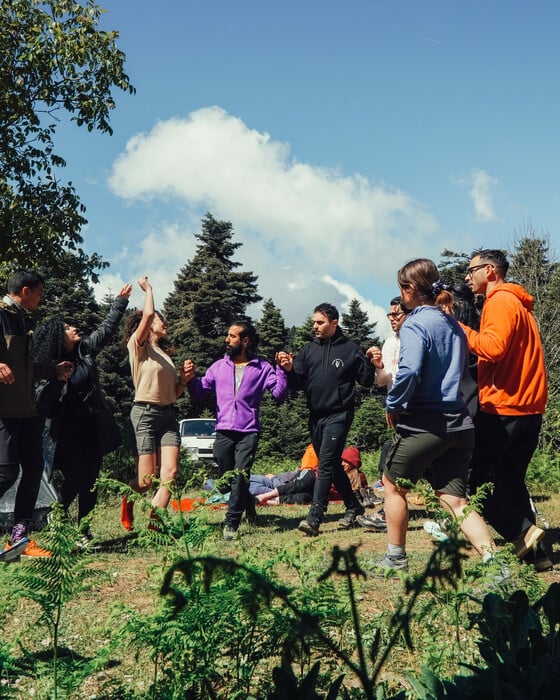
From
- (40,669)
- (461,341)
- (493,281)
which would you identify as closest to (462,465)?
(461,341)

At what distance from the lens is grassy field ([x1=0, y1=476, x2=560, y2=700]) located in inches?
74.3

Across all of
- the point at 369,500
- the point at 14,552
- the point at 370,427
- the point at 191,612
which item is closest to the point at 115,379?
the point at 370,427

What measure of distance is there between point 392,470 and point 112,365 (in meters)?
40.9

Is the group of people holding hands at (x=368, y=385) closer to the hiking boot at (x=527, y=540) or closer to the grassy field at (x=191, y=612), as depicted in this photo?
the hiking boot at (x=527, y=540)

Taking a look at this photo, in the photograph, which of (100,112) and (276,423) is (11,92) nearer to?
(100,112)

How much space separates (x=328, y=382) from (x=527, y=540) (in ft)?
8.79

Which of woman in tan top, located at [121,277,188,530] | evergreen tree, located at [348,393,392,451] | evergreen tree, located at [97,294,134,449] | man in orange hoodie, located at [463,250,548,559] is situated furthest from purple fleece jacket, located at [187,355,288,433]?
evergreen tree, located at [97,294,134,449]

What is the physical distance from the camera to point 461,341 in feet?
15.2

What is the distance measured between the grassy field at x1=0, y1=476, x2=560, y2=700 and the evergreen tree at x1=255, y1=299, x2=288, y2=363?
1512 inches

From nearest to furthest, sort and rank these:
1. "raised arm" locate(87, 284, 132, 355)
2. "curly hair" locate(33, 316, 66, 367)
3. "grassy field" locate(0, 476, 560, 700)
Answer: "grassy field" locate(0, 476, 560, 700), "curly hair" locate(33, 316, 66, 367), "raised arm" locate(87, 284, 132, 355)

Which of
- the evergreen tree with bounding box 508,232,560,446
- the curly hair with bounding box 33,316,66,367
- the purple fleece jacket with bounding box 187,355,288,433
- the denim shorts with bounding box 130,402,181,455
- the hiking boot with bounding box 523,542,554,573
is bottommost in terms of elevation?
the hiking boot with bounding box 523,542,554,573

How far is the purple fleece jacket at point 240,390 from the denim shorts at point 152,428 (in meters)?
0.52

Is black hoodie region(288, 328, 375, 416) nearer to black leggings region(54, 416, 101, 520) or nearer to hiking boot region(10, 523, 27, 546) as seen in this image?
black leggings region(54, 416, 101, 520)

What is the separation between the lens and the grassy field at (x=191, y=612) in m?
1.89
